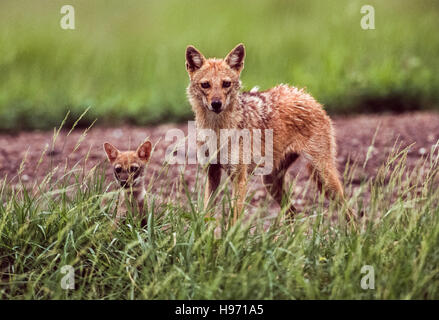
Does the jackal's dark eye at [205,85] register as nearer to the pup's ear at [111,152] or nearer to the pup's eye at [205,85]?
the pup's eye at [205,85]

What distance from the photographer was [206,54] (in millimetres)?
10906

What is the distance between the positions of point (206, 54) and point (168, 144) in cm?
265

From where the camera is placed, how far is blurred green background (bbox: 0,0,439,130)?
1006 centimetres

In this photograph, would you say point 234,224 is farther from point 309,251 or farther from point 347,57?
point 347,57

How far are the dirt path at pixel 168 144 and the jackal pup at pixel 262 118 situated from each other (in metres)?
1.04

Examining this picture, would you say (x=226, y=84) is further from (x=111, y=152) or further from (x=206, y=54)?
(x=206, y=54)

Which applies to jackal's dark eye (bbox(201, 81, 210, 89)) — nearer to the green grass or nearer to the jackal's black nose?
the jackal's black nose

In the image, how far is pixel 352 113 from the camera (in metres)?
10.1

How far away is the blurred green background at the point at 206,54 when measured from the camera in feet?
33.0

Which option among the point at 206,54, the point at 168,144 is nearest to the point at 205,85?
the point at 168,144

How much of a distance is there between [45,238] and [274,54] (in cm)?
717

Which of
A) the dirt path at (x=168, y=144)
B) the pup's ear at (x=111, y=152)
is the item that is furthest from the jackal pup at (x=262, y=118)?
the dirt path at (x=168, y=144)
